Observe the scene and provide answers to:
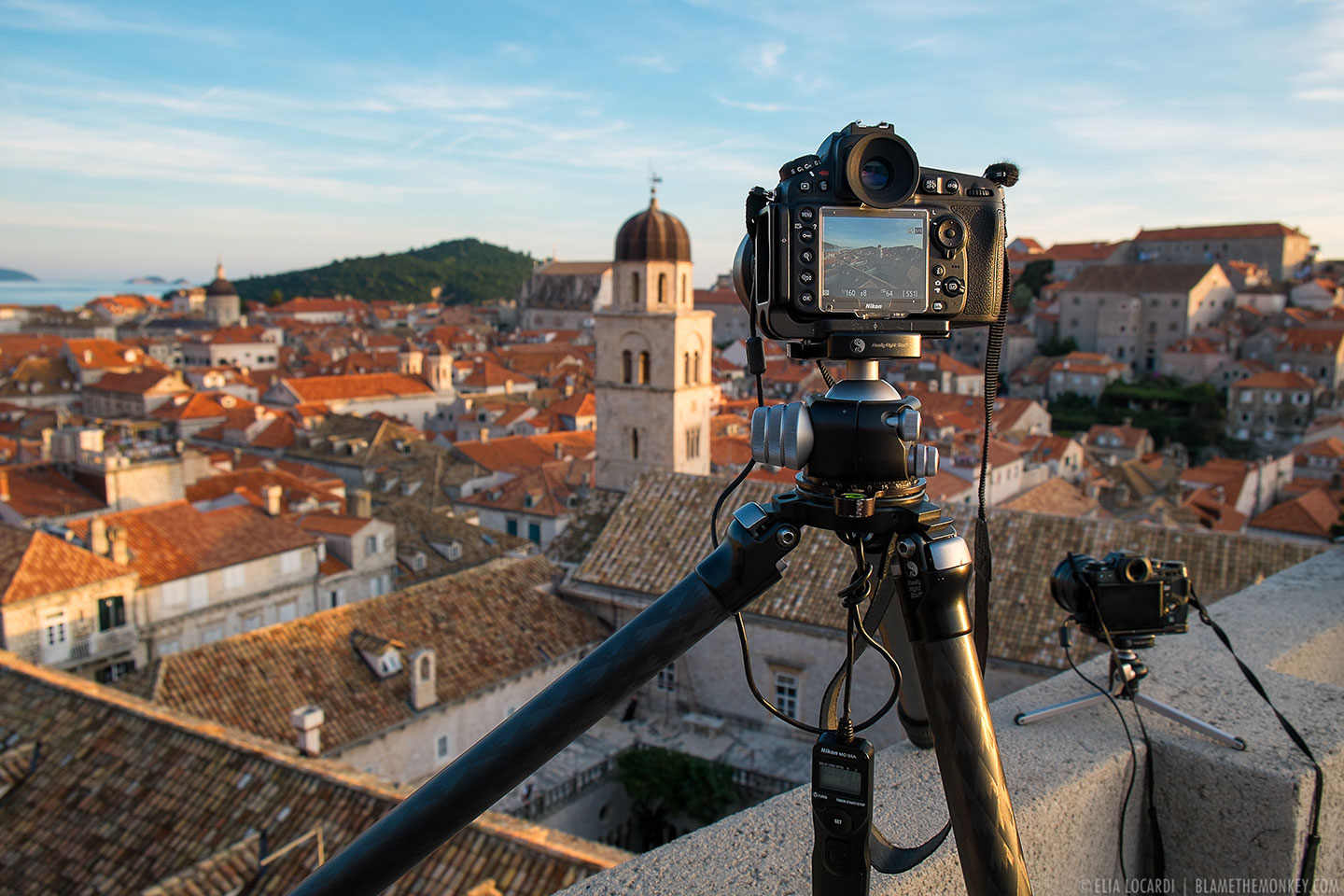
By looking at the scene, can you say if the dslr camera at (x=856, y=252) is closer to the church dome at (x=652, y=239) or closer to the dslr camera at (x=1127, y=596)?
the dslr camera at (x=1127, y=596)

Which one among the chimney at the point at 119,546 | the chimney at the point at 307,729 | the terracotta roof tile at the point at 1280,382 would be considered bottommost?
the chimney at the point at 307,729

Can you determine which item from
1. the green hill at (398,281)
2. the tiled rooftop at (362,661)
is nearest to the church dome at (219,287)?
the green hill at (398,281)

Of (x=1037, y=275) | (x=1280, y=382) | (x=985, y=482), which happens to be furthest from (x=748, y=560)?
(x=1037, y=275)

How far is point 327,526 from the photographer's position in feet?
77.6

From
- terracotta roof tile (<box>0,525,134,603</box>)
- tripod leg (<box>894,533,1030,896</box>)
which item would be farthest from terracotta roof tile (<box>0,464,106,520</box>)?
tripod leg (<box>894,533,1030,896</box>)

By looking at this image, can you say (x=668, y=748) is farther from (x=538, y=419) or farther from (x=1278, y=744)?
(x=538, y=419)

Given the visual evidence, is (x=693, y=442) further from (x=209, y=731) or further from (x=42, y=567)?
(x=209, y=731)

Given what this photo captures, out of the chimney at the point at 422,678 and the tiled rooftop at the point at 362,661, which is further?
the chimney at the point at 422,678

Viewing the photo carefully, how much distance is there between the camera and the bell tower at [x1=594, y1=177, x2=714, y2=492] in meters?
22.8

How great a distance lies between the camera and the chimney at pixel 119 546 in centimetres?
1920

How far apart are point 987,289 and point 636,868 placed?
150 cm

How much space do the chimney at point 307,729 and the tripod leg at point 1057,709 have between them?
10.5 meters

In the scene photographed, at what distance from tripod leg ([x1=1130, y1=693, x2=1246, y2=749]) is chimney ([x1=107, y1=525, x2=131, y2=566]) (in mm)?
20256

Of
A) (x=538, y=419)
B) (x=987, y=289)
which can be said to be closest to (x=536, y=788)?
(x=987, y=289)
